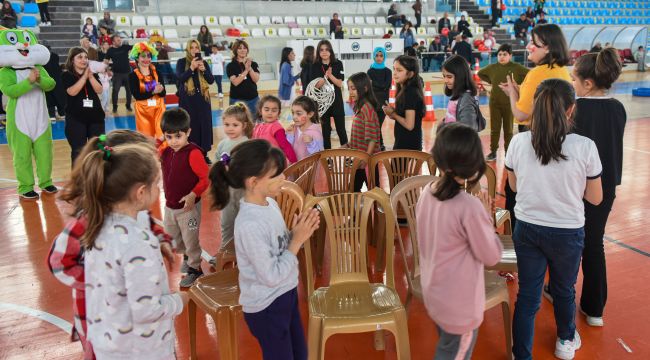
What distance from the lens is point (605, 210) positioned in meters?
2.65

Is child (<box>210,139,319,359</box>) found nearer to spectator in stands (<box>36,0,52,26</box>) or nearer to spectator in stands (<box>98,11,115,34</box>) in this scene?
spectator in stands (<box>98,11,115,34</box>)

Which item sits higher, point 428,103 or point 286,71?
point 286,71

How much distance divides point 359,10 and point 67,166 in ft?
51.9

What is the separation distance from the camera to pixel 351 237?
8.59 feet

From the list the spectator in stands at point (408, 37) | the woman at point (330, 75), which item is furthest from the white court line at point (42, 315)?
the spectator in stands at point (408, 37)

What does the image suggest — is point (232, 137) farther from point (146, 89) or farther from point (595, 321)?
point (146, 89)

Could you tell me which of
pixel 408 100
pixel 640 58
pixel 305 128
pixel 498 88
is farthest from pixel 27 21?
pixel 640 58

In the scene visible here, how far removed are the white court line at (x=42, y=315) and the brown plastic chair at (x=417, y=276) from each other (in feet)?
6.75

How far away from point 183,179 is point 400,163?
1623 millimetres

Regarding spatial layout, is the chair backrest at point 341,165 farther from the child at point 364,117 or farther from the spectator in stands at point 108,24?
the spectator in stands at point 108,24

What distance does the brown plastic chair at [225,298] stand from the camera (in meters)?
2.33

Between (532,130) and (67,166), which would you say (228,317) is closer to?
(532,130)

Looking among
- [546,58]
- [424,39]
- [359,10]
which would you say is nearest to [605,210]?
[546,58]

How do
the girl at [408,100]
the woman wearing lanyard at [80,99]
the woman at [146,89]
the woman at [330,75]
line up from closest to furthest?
the girl at [408,100]
the woman wearing lanyard at [80,99]
the woman at [146,89]
the woman at [330,75]
